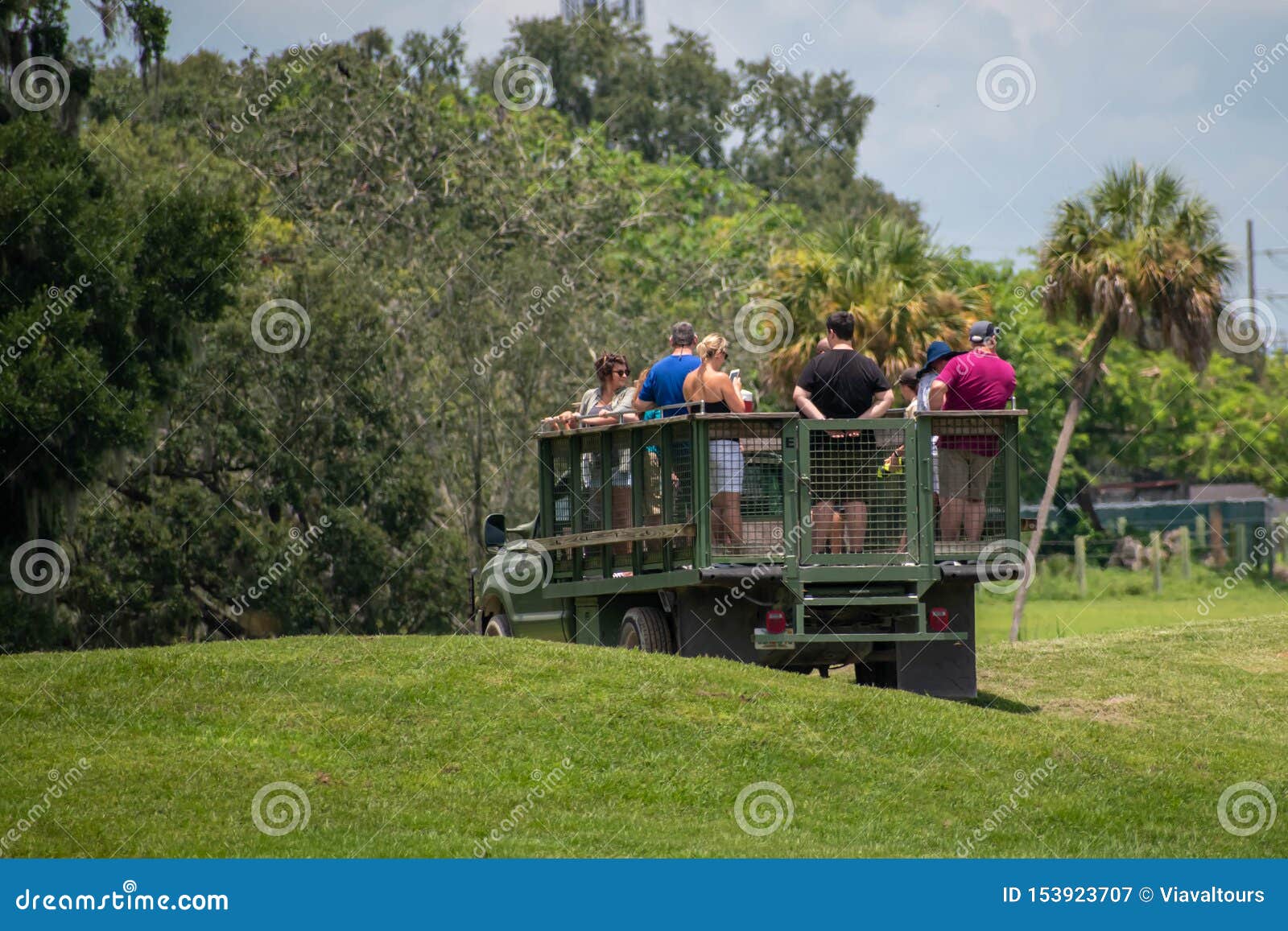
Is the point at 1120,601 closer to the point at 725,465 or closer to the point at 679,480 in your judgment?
the point at 679,480

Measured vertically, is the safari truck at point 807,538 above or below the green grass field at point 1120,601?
above

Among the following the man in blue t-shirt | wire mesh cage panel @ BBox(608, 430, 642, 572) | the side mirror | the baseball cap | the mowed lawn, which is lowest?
the mowed lawn

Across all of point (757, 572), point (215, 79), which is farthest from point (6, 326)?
point (215, 79)

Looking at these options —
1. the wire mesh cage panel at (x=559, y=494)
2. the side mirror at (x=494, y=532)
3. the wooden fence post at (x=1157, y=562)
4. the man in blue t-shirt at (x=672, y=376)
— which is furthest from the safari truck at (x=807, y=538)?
the wooden fence post at (x=1157, y=562)

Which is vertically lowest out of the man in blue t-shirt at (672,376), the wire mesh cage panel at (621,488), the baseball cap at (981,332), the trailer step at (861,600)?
the trailer step at (861,600)

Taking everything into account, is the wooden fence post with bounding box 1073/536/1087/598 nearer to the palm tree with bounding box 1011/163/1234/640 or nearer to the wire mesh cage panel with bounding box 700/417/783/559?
the palm tree with bounding box 1011/163/1234/640

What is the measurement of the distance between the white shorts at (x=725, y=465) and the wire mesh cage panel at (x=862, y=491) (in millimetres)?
555

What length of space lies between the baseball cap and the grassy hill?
9.24 ft

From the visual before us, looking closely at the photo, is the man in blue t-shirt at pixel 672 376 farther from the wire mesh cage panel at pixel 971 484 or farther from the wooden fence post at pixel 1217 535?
the wooden fence post at pixel 1217 535

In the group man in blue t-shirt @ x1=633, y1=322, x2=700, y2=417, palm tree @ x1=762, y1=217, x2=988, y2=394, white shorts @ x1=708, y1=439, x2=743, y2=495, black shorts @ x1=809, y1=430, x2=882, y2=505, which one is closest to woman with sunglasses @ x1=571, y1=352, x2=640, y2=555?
man in blue t-shirt @ x1=633, y1=322, x2=700, y2=417

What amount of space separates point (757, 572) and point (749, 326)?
26.0 meters

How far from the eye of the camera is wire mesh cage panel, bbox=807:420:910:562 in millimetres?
13383

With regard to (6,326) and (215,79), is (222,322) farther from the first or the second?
(215,79)

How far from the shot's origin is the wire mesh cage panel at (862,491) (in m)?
13.4
